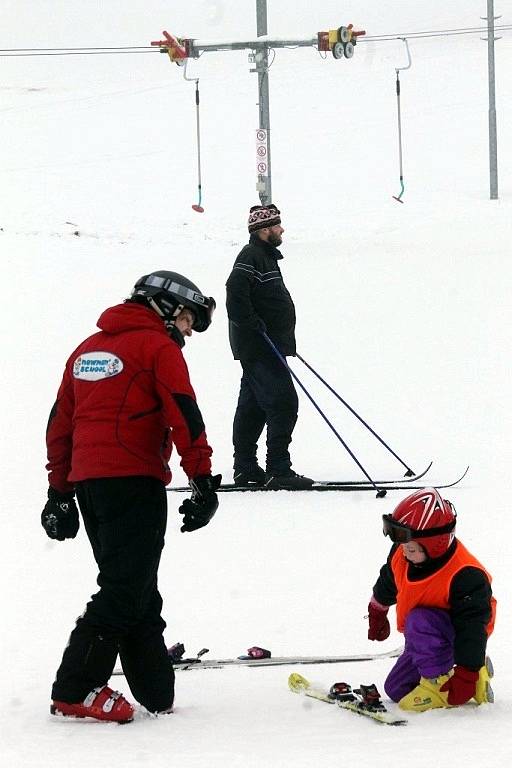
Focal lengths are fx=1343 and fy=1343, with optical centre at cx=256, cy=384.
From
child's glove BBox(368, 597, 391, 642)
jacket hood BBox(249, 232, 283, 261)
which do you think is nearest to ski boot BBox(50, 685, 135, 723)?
child's glove BBox(368, 597, 391, 642)

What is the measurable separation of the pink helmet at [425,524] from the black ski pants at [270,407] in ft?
14.3

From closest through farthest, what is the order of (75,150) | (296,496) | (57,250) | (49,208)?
(296,496) → (57,250) → (49,208) → (75,150)

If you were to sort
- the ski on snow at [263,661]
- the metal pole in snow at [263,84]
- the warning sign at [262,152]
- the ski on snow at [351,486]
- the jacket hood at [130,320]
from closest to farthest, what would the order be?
the jacket hood at [130,320] → the ski on snow at [263,661] → the ski on snow at [351,486] → the metal pole in snow at [263,84] → the warning sign at [262,152]

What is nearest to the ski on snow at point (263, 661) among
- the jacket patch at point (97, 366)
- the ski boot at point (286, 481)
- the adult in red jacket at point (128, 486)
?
the adult in red jacket at point (128, 486)

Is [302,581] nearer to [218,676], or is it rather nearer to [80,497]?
[218,676]

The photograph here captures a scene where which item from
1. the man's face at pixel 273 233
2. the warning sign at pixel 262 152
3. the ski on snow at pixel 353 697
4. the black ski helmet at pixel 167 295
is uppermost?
the warning sign at pixel 262 152

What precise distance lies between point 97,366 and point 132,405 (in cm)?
18

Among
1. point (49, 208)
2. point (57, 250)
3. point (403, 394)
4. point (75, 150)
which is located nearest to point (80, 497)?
point (403, 394)

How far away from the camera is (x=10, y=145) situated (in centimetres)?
3994

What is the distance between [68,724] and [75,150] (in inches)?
1441

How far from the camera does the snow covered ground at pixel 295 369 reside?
14.0 feet

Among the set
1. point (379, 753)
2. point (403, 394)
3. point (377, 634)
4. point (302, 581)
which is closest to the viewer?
point (379, 753)

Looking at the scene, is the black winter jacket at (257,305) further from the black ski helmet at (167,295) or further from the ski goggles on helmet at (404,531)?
the ski goggles on helmet at (404,531)

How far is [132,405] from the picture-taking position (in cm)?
435
